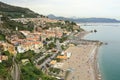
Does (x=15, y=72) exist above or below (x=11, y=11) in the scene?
above

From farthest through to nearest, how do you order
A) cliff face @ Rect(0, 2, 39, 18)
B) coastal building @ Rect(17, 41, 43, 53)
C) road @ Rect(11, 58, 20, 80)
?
1. cliff face @ Rect(0, 2, 39, 18)
2. coastal building @ Rect(17, 41, 43, 53)
3. road @ Rect(11, 58, 20, 80)

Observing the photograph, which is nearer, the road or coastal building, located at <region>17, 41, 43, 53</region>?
the road

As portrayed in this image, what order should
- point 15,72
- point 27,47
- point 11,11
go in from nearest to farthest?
1. point 15,72
2. point 27,47
3. point 11,11

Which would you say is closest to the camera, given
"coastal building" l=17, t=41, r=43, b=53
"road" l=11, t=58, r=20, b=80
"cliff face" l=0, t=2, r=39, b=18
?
"road" l=11, t=58, r=20, b=80

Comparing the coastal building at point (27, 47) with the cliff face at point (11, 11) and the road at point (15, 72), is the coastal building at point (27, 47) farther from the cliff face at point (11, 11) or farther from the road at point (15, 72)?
the cliff face at point (11, 11)

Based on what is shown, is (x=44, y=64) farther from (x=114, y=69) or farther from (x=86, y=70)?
(x=114, y=69)

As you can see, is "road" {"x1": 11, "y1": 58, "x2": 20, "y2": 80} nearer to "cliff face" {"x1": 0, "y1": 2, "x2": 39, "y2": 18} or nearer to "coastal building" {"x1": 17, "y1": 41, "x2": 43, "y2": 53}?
"coastal building" {"x1": 17, "y1": 41, "x2": 43, "y2": 53}

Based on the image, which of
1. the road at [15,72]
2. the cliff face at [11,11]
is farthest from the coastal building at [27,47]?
the cliff face at [11,11]

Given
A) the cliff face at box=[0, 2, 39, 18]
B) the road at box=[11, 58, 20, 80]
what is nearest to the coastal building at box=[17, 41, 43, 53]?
the road at box=[11, 58, 20, 80]

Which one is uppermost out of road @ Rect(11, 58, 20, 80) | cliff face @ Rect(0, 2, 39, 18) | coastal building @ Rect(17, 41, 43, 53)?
road @ Rect(11, 58, 20, 80)

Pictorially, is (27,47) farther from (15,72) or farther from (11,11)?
(11,11)

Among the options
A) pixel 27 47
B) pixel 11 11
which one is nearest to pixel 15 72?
pixel 27 47

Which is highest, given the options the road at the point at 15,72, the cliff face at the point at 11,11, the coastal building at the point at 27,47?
the road at the point at 15,72
